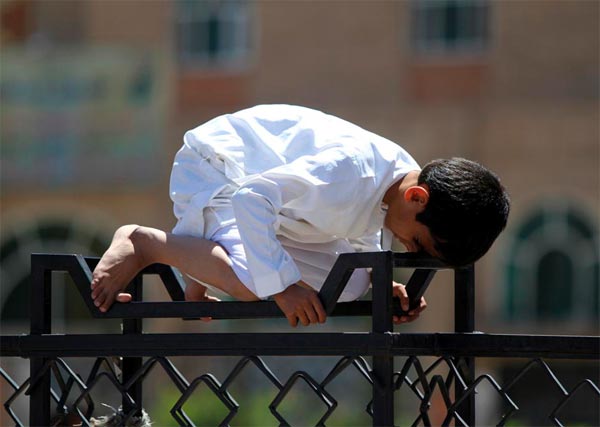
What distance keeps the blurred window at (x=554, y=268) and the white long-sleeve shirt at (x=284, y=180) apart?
1520cm

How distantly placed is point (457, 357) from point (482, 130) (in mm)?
16339

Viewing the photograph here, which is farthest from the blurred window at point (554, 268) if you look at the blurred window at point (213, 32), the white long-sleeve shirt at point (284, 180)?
the white long-sleeve shirt at point (284, 180)

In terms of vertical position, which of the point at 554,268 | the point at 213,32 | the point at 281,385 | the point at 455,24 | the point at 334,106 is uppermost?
the point at 281,385

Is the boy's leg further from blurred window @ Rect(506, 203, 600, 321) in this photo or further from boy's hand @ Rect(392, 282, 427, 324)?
blurred window @ Rect(506, 203, 600, 321)

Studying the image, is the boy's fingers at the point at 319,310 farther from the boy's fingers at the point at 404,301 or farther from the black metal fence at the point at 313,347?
the boy's fingers at the point at 404,301

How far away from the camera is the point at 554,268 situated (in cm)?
1833

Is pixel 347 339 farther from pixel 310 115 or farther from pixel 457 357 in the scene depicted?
pixel 310 115

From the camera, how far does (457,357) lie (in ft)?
9.27

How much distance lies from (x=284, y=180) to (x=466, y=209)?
0.44 meters

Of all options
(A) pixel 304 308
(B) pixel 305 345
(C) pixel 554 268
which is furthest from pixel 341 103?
(B) pixel 305 345

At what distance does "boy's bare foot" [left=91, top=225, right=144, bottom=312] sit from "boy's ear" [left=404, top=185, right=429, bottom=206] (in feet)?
2.12

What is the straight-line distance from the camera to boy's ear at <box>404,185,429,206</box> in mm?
3041

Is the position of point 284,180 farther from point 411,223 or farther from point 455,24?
point 455,24

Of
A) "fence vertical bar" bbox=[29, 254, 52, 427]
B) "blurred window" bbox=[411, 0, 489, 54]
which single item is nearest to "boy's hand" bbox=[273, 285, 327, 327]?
"fence vertical bar" bbox=[29, 254, 52, 427]
